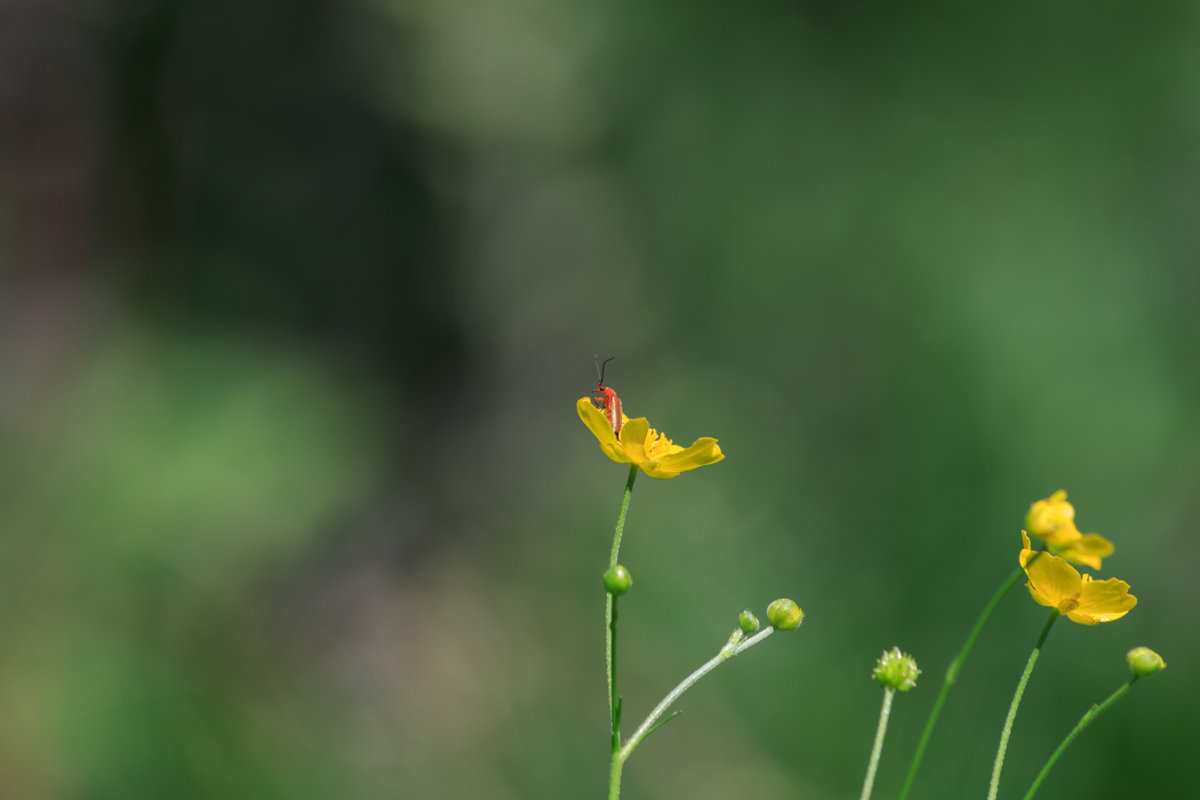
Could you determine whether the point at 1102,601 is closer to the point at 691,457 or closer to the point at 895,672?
the point at 895,672

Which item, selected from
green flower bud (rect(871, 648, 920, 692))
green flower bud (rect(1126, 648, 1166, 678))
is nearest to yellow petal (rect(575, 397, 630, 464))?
green flower bud (rect(871, 648, 920, 692))

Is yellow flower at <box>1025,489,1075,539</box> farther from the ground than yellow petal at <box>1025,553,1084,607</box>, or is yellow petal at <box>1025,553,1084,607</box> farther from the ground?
yellow flower at <box>1025,489,1075,539</box>

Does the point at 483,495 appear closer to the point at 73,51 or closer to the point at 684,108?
the point at 684,108

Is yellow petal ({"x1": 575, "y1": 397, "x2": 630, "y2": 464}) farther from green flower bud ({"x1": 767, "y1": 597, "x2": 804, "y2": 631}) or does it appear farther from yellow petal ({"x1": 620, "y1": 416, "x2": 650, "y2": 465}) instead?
green flower bud ({"x1": 767, "y1": 597, "x2": 804, "y2": 631})

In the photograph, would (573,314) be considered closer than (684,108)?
No

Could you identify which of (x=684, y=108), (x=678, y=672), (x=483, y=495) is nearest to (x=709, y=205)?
(x=684, y=108)

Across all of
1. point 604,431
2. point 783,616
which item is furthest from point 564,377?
point 783,616

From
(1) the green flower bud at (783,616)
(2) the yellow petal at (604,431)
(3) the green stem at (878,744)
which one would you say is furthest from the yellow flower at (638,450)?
(3) the green stem at (878,744)
